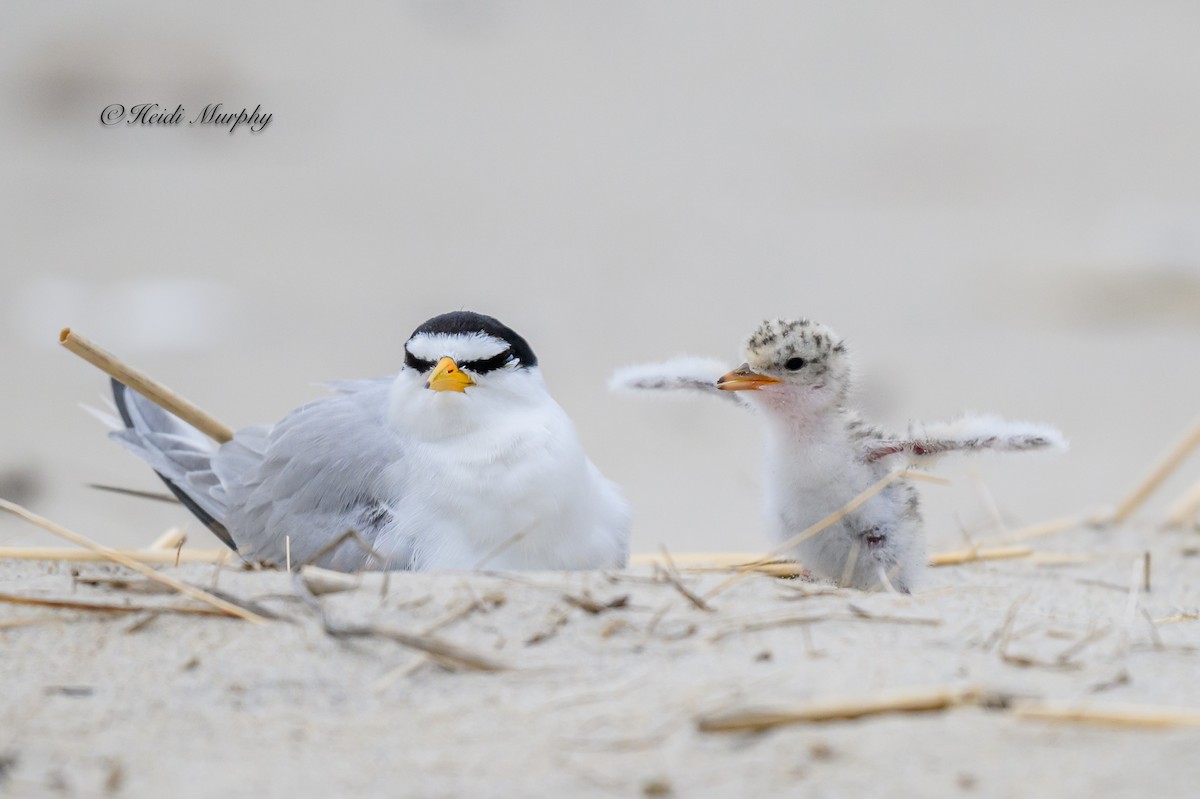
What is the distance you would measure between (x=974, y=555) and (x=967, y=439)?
29.9 inches

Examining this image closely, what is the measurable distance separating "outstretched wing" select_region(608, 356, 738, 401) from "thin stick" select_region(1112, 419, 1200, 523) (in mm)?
1661

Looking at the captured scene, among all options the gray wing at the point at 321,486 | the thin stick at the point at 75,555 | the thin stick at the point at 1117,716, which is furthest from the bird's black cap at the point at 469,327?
the thin stick at the point at 1117,716

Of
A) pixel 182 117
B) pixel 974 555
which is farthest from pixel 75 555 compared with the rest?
pixel 182 117

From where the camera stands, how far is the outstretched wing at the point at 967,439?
12.6ft

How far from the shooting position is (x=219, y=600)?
271cm

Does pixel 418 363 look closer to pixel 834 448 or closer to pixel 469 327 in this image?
pixel 469 327

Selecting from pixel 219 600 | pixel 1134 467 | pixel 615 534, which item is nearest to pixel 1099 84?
pixel 1134 467

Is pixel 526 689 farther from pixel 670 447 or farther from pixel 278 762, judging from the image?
pixel 670 447

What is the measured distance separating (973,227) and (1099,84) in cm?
270

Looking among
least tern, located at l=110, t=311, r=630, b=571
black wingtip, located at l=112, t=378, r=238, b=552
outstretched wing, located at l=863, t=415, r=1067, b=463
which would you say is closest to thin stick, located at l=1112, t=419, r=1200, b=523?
outstretched wing, located at l=863, t=415, r=1067, b=463

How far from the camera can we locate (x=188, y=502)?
439cm

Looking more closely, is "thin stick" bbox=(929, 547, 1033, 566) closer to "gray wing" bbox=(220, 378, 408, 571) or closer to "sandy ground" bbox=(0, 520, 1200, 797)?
"sandy ground" bbox=(0, 520, 1200, 797)

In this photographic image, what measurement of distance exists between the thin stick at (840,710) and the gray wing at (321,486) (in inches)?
58.5

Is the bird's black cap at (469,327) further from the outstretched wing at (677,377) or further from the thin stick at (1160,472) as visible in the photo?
the thin stick at (1160,472)
